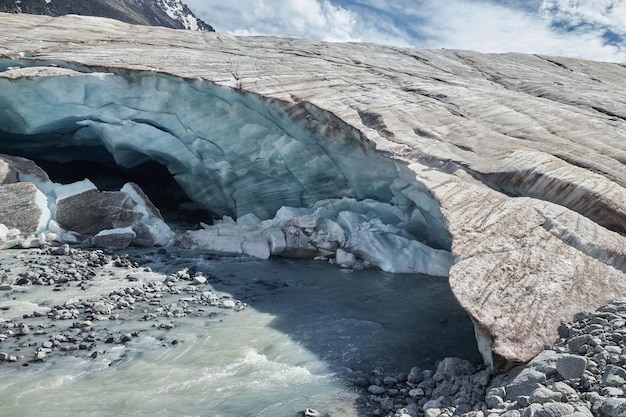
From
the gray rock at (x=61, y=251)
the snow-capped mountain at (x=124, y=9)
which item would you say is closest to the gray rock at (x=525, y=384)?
the gray rock at (x=61, y=251)

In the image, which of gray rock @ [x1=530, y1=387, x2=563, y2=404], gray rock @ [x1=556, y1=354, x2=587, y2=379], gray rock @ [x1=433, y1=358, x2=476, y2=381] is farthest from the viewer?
gray rock @ [x1=433, y1=358, x2=476, y2=381]

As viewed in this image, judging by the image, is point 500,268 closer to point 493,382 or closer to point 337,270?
point 493,382

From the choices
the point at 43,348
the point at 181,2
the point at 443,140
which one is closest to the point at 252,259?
the point at 443,140

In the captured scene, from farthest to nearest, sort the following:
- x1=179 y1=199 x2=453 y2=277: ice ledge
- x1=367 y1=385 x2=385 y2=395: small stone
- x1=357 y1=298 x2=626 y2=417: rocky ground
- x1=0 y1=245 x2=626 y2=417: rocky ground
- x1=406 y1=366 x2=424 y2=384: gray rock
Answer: x1=179 y1=199 x2=453 y2=277: ice ledge < x1=406 y1=366 x2=424 y2=384: gray rock < x1=367 y1=385 x2=385 y2=395: small stone < x1=0 y1=245 x2=626 y2=417: rocky ground < x1=357 y1=298 x2=626 y2=417: rocky ground

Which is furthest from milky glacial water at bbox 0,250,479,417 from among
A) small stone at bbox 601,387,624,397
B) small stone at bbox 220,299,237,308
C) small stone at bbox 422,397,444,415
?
small stone at bbox 601,387,624,397

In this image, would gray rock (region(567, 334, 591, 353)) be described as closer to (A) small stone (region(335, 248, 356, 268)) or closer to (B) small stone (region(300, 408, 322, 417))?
(B) small stone (region(300, 408, 322, 417))

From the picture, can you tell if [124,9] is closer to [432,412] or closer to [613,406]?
[432,412]
